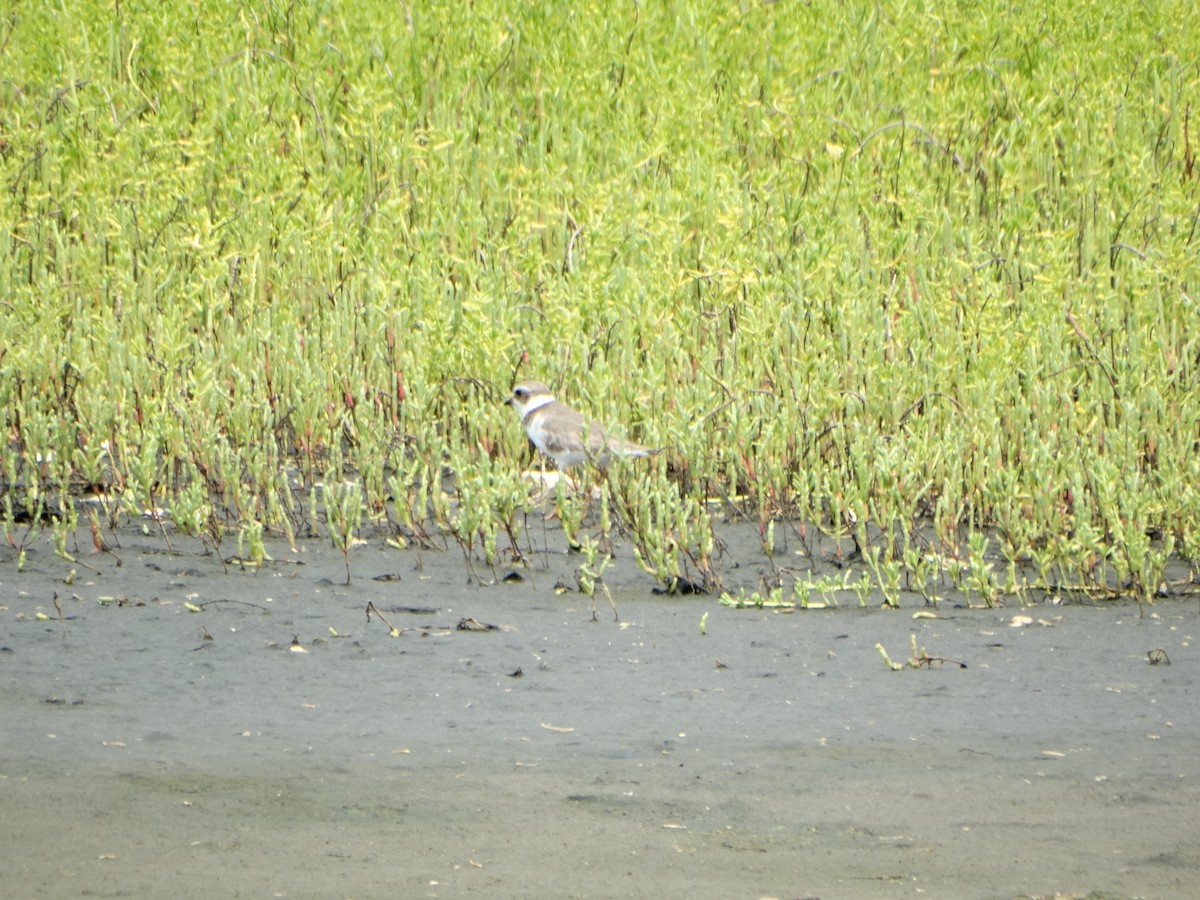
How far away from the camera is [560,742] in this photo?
4297 millimetres

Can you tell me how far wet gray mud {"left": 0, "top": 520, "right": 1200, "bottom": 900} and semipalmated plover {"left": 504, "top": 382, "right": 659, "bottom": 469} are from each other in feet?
2.27

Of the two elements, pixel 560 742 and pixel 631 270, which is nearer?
pixel 560 742

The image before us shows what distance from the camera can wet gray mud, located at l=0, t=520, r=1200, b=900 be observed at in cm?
345

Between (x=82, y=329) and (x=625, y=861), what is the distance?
5.44m

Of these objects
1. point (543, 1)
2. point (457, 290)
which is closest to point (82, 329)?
point (457, 290)

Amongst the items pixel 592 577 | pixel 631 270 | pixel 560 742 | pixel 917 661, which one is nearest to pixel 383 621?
pixel 592 577

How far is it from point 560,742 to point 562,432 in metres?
2.77

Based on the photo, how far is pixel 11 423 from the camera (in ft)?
24.3

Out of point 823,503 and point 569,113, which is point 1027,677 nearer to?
point 823,503

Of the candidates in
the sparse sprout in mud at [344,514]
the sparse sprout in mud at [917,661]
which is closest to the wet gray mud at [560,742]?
the sparse sprout in mud at [917,661]

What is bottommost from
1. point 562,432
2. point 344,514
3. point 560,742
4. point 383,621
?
point 560,742

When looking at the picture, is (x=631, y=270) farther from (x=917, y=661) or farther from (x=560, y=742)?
(x=560, y=742)

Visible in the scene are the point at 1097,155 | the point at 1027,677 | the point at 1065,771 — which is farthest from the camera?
the point at 1097,155

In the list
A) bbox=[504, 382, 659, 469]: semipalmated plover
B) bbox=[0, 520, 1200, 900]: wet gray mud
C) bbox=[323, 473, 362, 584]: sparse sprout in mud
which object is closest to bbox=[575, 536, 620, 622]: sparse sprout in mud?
bbox=[0, 520, 1200, 900]: wet gray mud
